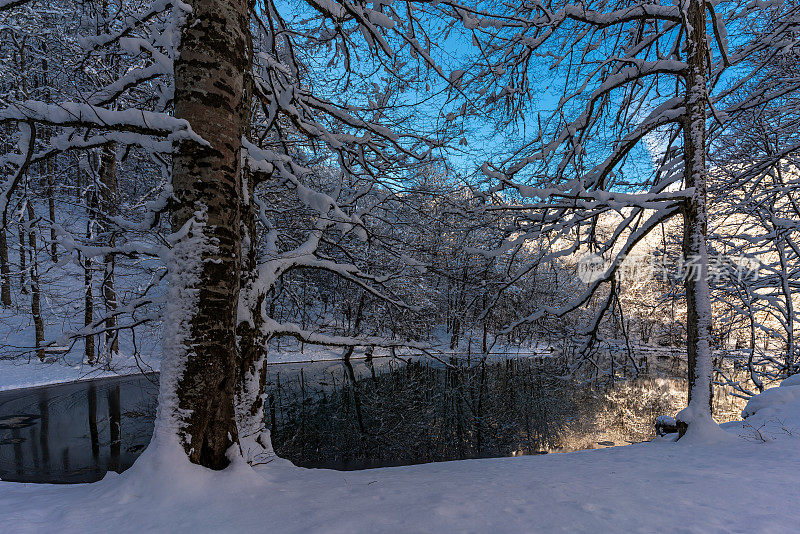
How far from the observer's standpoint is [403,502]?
2236 millimetres

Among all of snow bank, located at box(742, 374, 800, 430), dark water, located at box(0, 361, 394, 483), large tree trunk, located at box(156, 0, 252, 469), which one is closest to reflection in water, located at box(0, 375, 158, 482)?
dark water, located at box(0, 361, 394, 483)

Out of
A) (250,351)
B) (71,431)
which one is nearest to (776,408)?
(250,351)

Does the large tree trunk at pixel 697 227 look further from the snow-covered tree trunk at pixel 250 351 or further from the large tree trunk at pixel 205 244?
the large tree trunk at pixel 205 244

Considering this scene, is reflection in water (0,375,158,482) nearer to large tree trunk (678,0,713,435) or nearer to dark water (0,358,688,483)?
dark water (0,358,688,483)

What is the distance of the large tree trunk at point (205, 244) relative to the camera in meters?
2.29

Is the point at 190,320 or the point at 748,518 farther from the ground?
the point at 190,320

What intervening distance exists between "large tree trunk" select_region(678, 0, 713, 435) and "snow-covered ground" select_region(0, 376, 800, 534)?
184 centimetres

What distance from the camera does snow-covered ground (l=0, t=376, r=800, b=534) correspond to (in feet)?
6.03

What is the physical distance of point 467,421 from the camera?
38.4ft

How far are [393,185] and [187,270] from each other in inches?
105

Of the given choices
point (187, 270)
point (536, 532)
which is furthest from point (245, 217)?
point (536, 532)

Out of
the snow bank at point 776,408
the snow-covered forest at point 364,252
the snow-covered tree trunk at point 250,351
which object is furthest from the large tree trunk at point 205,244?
the snow bank at point 776,408

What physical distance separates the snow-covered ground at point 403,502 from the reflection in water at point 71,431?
6.25 m

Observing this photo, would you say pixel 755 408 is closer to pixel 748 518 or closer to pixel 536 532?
pixel 748 518
